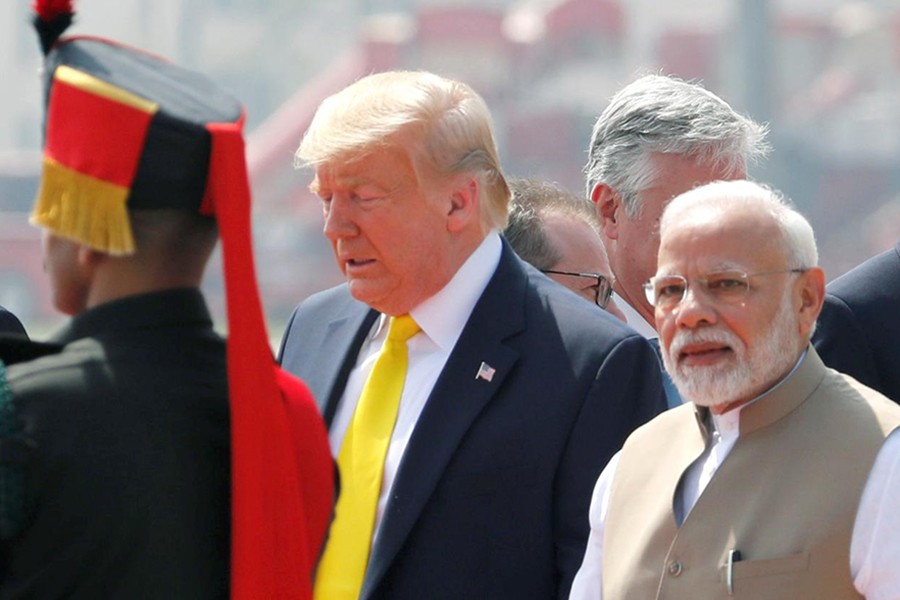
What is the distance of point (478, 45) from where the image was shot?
39562 mm

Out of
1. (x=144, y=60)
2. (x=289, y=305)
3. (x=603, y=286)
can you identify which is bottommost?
(x=289, y=305)

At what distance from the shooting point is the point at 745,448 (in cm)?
263

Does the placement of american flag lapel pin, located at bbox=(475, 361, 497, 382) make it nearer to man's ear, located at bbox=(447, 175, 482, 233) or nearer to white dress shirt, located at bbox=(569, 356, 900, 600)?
man's ear, located at bbox=(447, 175, 482, 233)

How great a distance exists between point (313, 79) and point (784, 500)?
134 ft

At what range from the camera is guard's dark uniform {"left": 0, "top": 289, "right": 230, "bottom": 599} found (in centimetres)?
193

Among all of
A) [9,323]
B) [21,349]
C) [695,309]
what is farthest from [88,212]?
[9,323]

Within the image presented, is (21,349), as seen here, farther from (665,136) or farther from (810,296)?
(665,136)

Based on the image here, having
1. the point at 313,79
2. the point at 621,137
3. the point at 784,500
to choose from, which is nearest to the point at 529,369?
the point at 784,500

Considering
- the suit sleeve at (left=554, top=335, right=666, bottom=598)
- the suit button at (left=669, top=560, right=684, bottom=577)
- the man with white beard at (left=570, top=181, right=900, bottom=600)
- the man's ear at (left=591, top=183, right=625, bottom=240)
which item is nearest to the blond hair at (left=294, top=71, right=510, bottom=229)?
the suit sleeve at (left=554, top=335, right=666, bottom=598)

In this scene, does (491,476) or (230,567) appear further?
(491,476)

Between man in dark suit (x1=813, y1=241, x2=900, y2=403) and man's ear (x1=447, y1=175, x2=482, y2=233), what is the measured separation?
67cm

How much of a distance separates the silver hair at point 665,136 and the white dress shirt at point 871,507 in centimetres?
113

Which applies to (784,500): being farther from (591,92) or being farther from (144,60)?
(591,92)

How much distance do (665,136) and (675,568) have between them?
1375 millimetres
